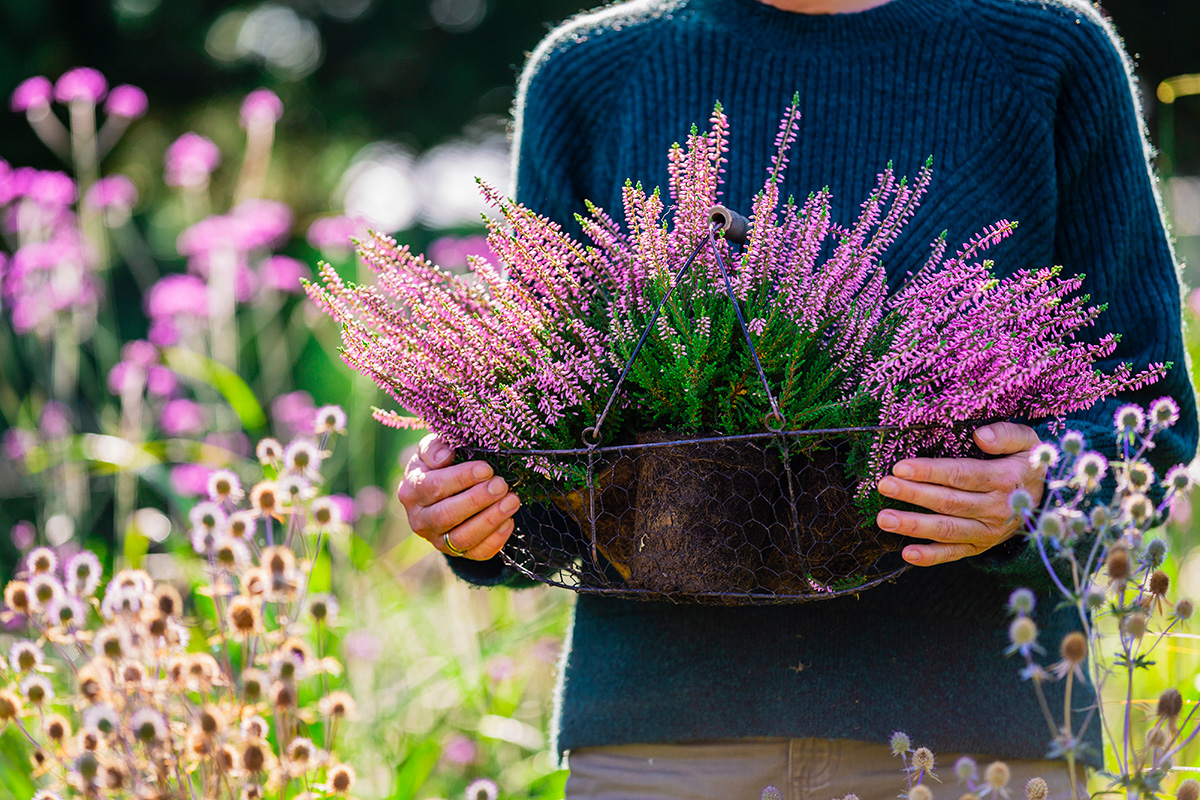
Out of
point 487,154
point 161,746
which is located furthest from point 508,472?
point 487,154

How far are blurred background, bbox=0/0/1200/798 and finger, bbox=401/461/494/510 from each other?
3.11 ft

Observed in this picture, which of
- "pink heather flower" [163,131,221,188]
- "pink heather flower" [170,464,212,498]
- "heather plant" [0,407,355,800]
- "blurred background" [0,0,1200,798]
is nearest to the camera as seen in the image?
"heather plant" [0,407,355,800]

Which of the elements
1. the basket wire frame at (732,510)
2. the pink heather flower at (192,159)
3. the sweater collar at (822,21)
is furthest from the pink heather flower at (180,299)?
the basket wire frame at (732,510)

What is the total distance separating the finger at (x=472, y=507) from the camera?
36.9 inches

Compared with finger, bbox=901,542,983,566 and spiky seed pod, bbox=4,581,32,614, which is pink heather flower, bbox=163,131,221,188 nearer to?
spiky seed pod, bbox=4,581,32,614

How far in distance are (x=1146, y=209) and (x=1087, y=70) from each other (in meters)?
0.19

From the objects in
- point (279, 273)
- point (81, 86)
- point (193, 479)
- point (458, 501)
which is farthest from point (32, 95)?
point (458, 501)

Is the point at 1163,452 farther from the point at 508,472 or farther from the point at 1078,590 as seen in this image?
the point at 508,472

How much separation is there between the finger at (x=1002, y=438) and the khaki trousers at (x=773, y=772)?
1.57ft

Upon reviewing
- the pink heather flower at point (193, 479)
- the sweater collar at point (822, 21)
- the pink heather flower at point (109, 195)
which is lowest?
the pink heather flower at point (193, 479)

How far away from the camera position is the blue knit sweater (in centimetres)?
120

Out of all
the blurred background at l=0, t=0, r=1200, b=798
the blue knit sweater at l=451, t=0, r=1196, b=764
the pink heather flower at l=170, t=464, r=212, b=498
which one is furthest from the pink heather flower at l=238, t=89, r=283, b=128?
the blue knit sweater at l=451, t=0, r=1196, b=764

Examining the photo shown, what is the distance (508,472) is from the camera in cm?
94

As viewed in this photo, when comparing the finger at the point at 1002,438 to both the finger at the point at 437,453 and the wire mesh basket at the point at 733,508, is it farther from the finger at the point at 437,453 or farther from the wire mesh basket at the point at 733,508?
the finger at the point at 437,453
